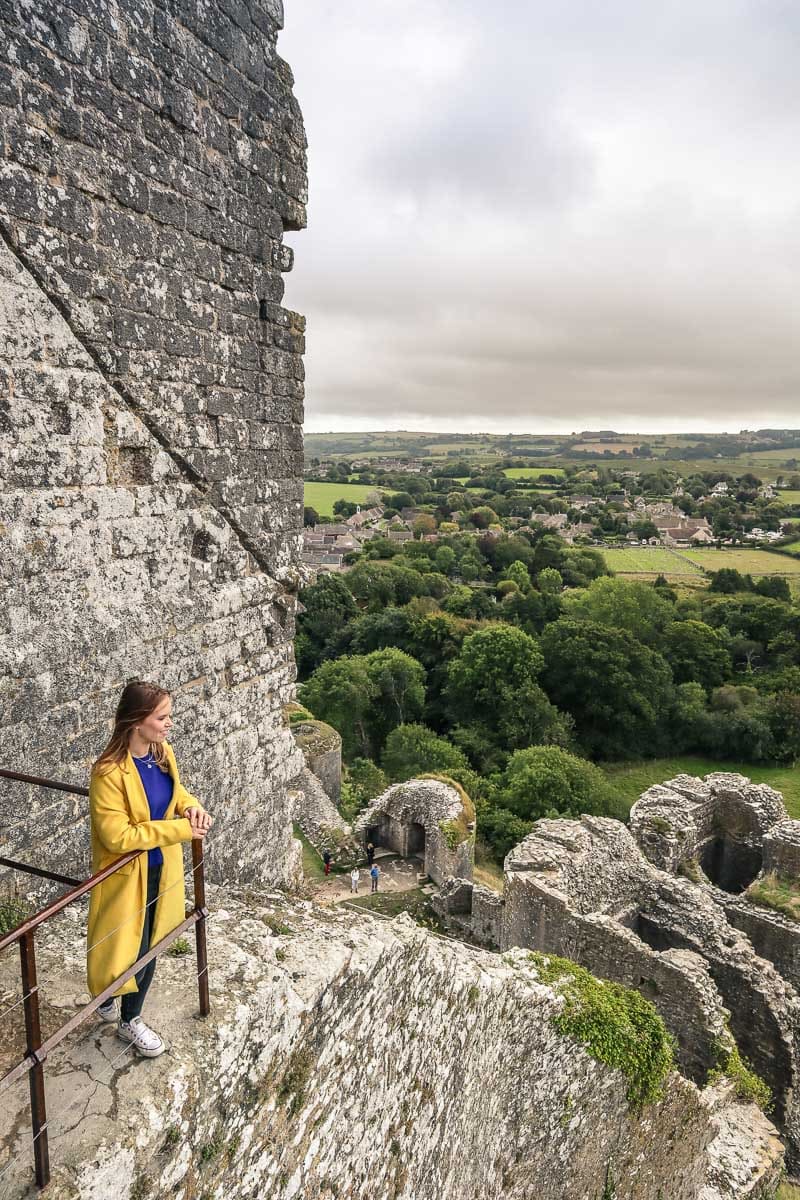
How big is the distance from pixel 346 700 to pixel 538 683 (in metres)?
11.0

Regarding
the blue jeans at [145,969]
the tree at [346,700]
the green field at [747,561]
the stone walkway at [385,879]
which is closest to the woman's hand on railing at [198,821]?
the blue jeans at [145,969]

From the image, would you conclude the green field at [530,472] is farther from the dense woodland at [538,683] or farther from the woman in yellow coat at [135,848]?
the woman in yellow coat at [135,848]

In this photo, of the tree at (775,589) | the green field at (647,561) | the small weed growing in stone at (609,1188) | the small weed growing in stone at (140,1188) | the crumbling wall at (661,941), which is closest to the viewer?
the small weed growing in stone at (140,1188)

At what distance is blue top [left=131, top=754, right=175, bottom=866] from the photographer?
282 centimetres

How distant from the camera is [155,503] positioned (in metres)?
4.07

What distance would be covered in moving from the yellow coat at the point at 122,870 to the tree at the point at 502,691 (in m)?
32.5

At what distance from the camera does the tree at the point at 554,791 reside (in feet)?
80.0

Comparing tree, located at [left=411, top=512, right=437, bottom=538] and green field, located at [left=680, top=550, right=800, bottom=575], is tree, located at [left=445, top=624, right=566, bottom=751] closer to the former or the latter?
green field, located at [left=680, top=550, right=800, bottom=575]

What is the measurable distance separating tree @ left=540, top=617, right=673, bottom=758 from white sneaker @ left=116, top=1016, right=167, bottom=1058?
35899 mm

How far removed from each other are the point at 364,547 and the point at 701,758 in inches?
1478

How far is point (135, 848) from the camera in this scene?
8.53 feet

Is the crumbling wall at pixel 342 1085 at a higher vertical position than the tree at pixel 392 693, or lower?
higher

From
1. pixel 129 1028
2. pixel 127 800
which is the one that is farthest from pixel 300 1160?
pixel 127 800

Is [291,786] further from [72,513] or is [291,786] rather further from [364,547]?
[364,547]
